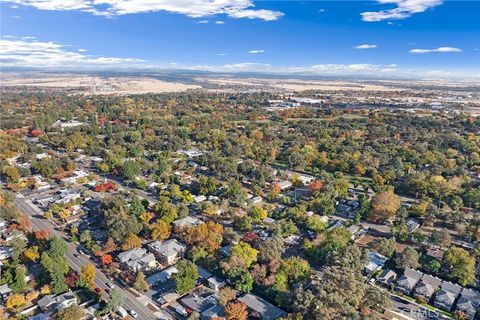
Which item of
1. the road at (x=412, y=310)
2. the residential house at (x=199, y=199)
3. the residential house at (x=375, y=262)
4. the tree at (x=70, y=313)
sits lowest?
the road at (x=412, y=310)

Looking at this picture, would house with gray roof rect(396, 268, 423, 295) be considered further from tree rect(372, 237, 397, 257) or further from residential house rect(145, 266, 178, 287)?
residential house rect(145, 266, 178, 287)

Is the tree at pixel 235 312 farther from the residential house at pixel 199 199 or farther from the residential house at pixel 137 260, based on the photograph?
the residential house at pixel 199 199

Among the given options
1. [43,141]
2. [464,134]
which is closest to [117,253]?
[43,141]

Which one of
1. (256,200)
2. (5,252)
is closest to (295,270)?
(256,200)

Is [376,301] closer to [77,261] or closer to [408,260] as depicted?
[408,260]

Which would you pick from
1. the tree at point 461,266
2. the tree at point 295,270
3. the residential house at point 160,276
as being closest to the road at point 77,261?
the residential house at point 160,276

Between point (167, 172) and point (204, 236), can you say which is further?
point (167, 172)

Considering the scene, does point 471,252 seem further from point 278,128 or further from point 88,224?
point 278,128
